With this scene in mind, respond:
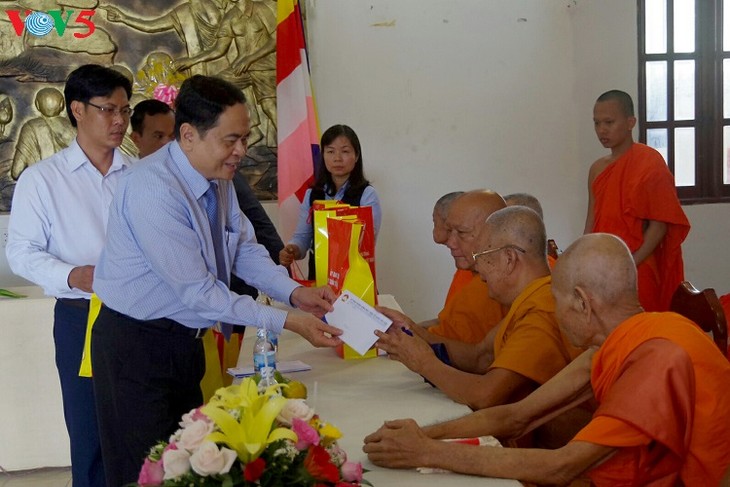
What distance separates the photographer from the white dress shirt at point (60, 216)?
2.50 meters

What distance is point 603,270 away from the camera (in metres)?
1.77

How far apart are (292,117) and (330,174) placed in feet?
2.33

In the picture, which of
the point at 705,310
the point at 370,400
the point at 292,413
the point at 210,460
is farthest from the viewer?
the point at 705,310

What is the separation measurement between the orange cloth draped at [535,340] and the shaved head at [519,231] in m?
0.10

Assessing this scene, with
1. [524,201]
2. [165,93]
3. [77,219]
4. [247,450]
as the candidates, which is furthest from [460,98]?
[247,450]

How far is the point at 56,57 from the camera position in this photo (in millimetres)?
4516

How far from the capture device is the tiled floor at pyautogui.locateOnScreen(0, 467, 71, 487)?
361 centimetres

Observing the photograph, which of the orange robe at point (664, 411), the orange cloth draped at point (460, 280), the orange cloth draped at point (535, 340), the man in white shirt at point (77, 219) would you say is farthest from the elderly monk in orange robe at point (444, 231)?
the orange robe at point (664, 411)

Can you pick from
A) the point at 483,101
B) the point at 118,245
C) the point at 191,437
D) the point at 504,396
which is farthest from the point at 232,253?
the point at 483,101

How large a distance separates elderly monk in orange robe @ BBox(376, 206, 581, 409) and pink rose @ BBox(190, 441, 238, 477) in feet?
3.19

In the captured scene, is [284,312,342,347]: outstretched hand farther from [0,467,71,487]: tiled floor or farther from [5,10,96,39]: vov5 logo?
[5,10,96,39]: vov5 logo

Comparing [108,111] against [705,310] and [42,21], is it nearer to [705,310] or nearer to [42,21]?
[705,310]

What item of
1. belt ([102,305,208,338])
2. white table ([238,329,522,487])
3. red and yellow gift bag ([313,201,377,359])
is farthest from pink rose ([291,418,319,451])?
red and yellow gift bag ([313,201,377,359])

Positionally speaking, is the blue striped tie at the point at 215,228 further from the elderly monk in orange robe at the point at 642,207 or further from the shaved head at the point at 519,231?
the elderly monk in orange robe at the point at 642,207
